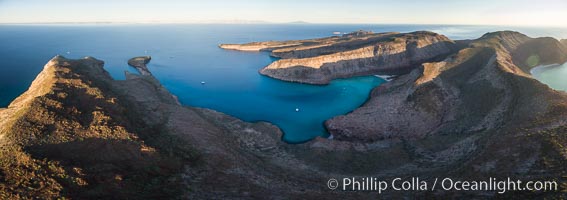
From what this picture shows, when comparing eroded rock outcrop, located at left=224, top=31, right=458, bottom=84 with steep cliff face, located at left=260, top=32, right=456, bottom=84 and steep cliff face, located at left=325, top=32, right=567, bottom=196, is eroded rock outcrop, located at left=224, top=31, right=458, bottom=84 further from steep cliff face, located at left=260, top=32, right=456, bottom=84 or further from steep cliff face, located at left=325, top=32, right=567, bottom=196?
steep cliff face, located at left=325, top=32, right=567, bottom=196

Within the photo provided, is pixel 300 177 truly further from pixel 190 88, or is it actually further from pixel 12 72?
pixel 12 72

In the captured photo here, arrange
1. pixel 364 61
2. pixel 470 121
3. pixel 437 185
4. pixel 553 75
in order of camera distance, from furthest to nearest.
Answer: pixel 364 61, pixel 553 75, pixel 470 121, pixel 437 185

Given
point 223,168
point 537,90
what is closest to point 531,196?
point 223,168

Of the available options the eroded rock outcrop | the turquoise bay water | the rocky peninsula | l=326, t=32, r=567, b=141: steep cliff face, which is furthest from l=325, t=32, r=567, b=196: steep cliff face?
the eroded rock outcrop

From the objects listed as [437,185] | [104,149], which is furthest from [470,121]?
[104,149]

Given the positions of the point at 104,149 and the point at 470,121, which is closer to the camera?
the point at 104,149

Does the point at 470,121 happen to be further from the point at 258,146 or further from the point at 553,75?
the point at 553,75

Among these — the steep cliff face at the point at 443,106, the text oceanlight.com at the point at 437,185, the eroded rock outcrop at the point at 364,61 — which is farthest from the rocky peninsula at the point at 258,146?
the eroded rock outcrop at the point at 364,61

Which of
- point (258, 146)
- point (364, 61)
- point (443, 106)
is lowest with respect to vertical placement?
point (258, 146)
